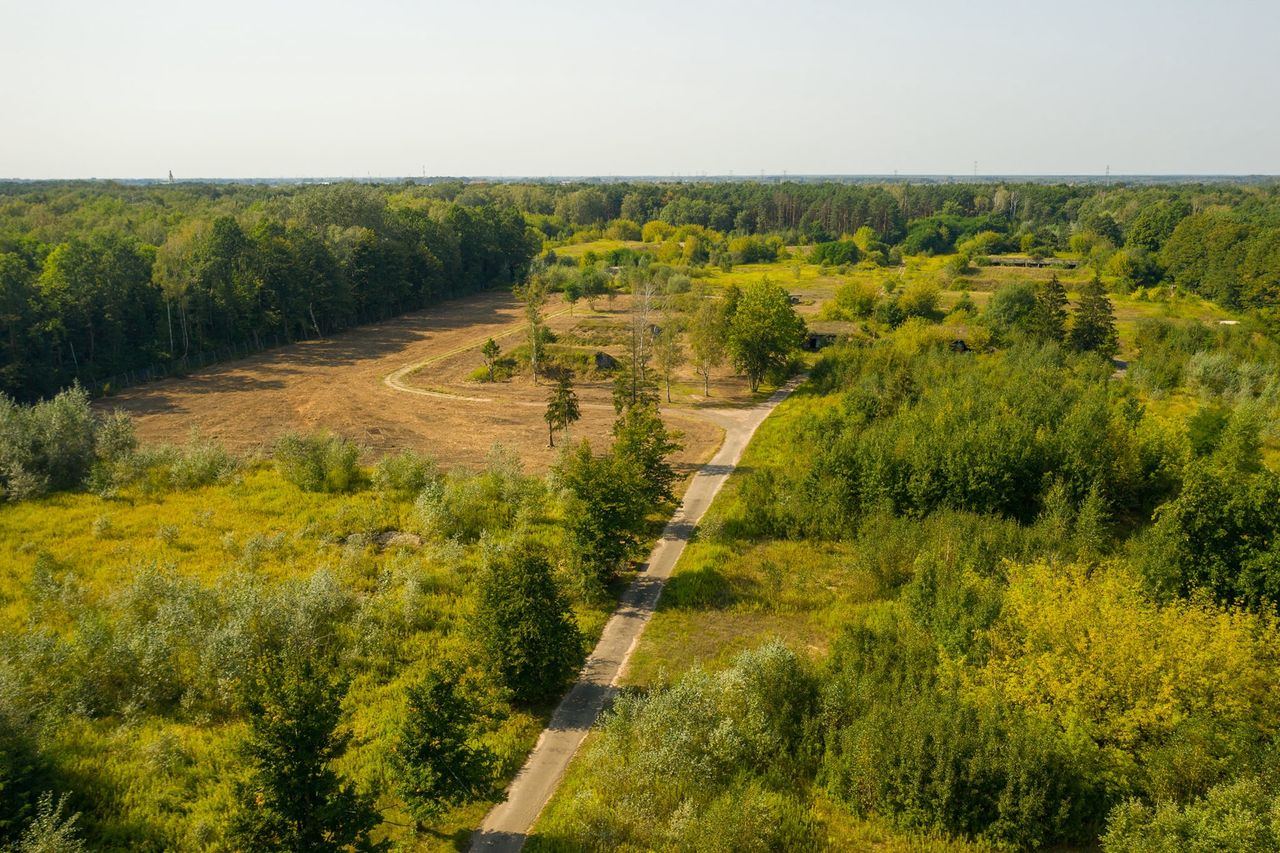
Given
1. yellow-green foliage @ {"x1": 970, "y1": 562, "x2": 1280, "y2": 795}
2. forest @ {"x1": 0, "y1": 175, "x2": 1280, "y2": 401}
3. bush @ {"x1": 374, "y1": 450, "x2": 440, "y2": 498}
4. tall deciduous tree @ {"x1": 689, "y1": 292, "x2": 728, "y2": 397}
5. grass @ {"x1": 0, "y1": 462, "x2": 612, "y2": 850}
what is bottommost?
grass @ {"x1": 0, "y1": 462, "x2": 612, "y2": 850}

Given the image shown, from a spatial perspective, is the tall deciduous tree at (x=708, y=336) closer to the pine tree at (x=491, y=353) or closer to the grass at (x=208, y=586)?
the pine tree at (x=491, y=353)

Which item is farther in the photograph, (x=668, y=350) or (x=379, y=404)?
(x=668, y=350)

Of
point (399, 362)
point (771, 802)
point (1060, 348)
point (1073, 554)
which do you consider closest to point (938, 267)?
point (1060, 348)

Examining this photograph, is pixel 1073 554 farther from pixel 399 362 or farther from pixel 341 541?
pixel 399 362

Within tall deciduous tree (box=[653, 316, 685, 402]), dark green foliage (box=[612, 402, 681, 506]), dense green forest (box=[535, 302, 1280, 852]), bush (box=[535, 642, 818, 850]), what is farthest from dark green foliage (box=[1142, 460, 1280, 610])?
tall deciduous tree (box=[653, 316, 685, 402])

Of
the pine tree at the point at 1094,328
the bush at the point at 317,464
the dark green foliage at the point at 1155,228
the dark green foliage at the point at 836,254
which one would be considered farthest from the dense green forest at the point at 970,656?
the dark green foliage at the point at 1155,228

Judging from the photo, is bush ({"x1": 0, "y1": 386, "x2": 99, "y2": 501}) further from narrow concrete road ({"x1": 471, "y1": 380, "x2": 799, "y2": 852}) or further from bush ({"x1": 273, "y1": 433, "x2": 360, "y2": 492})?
narrow concrete road ({"x1": 471, "y1": 380, "x2": 799, "y2": 852})

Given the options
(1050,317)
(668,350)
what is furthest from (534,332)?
(1050,317)

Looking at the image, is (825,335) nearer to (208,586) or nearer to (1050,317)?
(1050,317)
